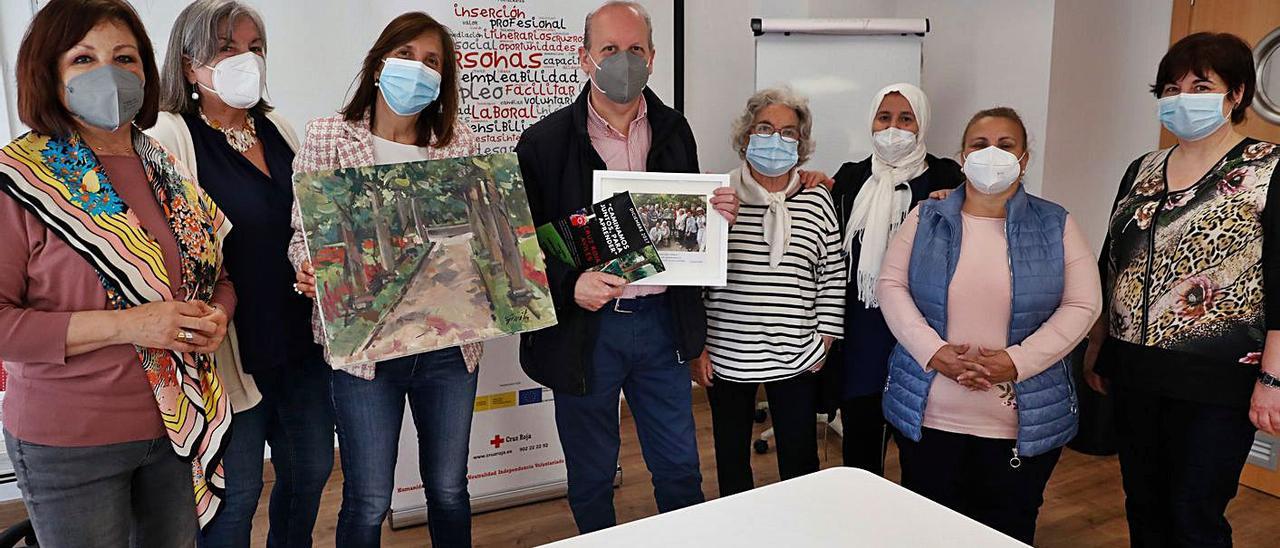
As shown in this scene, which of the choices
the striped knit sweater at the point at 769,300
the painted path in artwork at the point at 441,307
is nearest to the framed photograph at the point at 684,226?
the striped knit sweater at the point at 769,300

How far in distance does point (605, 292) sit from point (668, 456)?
592 mm

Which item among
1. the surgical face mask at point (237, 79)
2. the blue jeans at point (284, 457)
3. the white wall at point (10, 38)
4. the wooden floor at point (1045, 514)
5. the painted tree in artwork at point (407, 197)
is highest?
the white wall at point (10, 38)

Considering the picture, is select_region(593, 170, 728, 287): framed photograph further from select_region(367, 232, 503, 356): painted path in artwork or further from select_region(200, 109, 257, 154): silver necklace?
select_region(200, 109, 257, 154): silver necklace

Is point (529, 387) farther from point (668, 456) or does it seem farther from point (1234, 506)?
point (1234, 506)

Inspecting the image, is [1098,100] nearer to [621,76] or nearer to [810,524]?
[621,76]

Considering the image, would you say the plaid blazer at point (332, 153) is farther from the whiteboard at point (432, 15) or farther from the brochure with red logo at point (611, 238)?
the whiteboard at point (432, 15)

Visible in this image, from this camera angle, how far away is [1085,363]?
7.76ft

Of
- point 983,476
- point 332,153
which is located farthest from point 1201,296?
point 332,153

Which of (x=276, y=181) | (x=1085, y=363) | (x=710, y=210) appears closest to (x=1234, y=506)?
(x=1085, y=363)

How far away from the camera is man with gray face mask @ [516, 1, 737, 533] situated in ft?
6.67

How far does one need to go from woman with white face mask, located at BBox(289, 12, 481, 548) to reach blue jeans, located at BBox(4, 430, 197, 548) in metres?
0.43

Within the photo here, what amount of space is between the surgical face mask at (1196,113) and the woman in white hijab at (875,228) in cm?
66

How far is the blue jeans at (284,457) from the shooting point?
1871 millimetres

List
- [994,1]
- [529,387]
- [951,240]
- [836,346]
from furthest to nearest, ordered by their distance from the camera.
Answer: [994,1], [529,387], [836,346], [951,240]
